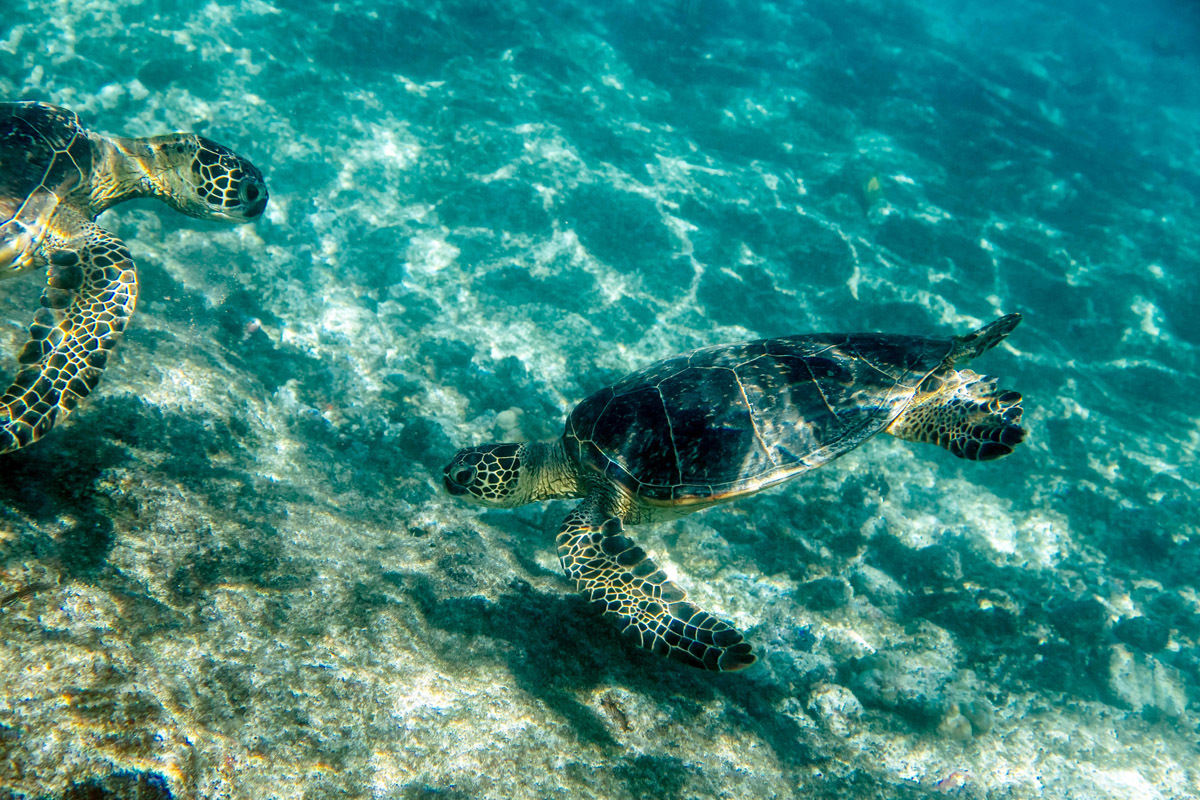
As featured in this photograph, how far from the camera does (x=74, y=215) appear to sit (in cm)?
432

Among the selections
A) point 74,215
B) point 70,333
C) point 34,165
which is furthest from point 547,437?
point 34,165

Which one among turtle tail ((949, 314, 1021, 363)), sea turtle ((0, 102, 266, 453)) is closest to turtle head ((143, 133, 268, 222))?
sea turtle ((0, 102, 266, 453))

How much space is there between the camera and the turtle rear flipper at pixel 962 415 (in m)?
3.88

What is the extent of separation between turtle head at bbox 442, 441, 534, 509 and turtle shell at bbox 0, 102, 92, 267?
12.4 feet

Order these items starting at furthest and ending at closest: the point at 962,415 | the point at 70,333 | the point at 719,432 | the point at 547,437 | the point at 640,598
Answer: the point at 547,437, the point at 962,415, the point at 719,432, the point at 70,333, the point at 640,598

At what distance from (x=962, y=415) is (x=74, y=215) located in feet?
26.1

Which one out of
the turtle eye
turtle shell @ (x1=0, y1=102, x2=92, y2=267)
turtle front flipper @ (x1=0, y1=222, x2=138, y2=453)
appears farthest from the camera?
the turtle eye

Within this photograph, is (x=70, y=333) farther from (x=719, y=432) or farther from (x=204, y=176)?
(x=719, y=432)

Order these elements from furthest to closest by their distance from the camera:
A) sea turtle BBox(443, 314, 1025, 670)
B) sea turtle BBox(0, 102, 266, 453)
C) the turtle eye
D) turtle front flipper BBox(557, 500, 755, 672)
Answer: the turtle eye, sea turtle BBox(443, 314, 1025, 670), sea turtle BBox(0, 102, 266, 453), turtle front flipper BBox(557, 500, 755, 672)

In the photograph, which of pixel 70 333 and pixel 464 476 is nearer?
pixel 70 333

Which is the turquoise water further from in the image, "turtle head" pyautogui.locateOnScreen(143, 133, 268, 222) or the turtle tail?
the turtle tail

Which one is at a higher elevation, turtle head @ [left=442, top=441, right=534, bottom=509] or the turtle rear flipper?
the turtle rear flipper

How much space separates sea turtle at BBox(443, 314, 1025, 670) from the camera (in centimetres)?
359

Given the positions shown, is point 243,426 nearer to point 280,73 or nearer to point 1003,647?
point 1003,647
